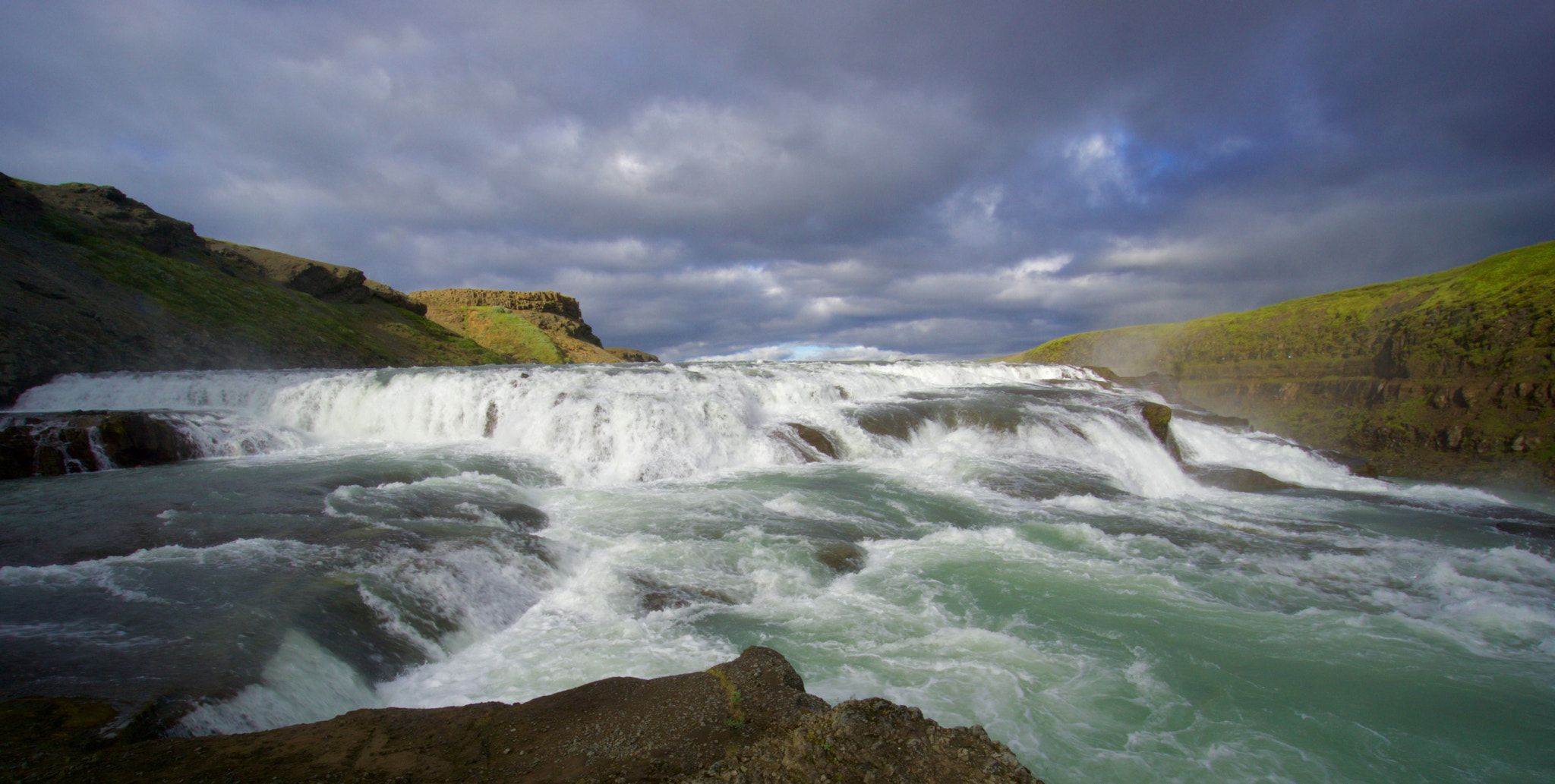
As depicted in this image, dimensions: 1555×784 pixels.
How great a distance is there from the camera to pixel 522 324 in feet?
160

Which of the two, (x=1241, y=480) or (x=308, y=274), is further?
(x=308, y=274)

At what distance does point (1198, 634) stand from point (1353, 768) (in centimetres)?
181

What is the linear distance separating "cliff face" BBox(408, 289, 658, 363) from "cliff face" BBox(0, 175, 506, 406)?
10.0m

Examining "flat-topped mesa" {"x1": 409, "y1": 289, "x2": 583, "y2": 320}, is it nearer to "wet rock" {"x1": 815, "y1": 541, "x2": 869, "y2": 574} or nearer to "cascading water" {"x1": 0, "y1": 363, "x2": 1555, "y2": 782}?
"cascading water" {"x1": 0, "y1": 363, "x2": 1555, "y2": 782}

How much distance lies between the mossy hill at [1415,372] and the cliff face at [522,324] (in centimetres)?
4025

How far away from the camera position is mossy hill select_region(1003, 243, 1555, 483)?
17.7 meters

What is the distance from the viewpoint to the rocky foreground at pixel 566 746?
2.33 m

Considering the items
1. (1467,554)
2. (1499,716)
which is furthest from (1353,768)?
(1467,554)

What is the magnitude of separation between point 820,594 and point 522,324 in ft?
159

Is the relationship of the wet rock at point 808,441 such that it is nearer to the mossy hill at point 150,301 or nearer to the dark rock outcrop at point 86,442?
the dark rock outcrop at point 86,442

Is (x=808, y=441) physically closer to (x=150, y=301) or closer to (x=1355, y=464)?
(x=1355, y=464)

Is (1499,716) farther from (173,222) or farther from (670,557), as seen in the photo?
(173,222)

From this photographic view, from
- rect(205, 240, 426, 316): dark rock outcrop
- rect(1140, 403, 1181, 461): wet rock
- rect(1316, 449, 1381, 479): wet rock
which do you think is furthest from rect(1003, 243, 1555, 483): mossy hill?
rect(205, 240, 426, 316): dark rock outcrop

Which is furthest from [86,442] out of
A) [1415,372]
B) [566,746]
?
[1415,372]
